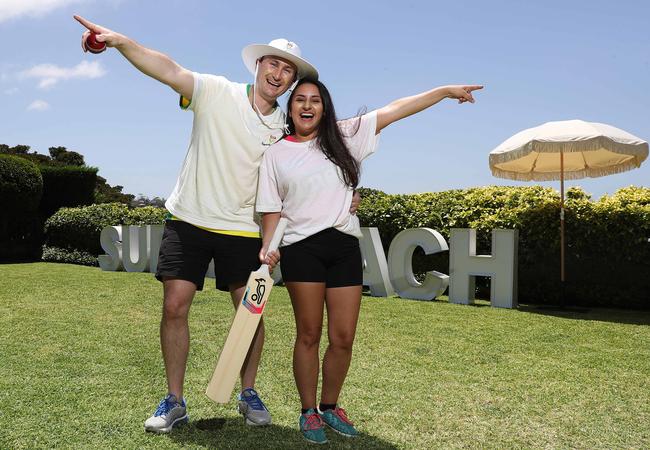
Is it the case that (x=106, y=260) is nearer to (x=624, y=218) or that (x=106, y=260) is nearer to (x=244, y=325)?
(x=624, y=218)

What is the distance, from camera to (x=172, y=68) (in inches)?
137

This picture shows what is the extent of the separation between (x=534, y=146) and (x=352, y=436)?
646cm

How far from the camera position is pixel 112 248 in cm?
1368

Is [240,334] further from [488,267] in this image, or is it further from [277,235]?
[488,267]

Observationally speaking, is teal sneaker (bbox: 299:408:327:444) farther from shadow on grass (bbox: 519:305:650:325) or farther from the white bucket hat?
shadow on grass (bbox: 519:305:650:325)

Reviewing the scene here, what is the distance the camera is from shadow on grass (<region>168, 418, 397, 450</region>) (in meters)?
3.42

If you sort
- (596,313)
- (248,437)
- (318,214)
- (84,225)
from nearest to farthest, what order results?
(318,214)
(248,437)
(596,313)
(84,225)

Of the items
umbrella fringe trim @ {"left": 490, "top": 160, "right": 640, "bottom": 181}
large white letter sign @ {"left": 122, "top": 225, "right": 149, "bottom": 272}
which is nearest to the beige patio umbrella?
umbrella fringe trim @ {"left": 490, "top": 160, "right": 640, "bottom": 181}

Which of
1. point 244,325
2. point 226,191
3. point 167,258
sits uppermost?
point 226,191

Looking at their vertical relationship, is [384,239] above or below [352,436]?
above

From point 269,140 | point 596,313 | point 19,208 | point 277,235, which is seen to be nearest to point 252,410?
point 277,235

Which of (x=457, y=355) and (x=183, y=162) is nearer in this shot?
(x=183, y=162)

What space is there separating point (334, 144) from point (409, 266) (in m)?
6.70

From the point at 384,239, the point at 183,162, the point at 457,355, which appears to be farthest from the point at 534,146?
the point at 183,162
